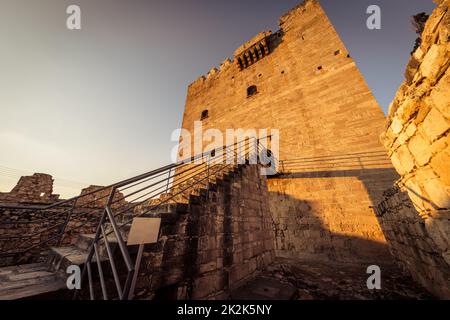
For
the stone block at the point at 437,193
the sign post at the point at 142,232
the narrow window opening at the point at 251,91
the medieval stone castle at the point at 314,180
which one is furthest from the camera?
the narrow window opening at the point at 251,91

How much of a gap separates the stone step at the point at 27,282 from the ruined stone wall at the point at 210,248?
33.0 inches

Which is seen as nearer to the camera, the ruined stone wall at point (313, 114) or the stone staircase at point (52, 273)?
the stone staircase at point (52, 273)

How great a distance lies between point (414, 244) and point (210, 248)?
12.3 ft

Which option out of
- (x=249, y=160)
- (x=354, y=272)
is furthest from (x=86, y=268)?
(x=354, y=272)

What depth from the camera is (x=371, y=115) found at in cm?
642

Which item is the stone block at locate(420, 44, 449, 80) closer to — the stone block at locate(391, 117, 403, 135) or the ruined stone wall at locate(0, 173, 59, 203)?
the stone block at locate(391, 117, 403, 135)

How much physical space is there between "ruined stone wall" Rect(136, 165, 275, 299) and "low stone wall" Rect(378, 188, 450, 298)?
2875mm

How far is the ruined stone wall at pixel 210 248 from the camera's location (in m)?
2.37

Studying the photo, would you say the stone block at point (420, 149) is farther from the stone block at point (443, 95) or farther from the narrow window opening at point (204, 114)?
the narrow window opening at point (204, 114)

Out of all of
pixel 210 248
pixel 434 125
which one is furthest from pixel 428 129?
pixel 210 248

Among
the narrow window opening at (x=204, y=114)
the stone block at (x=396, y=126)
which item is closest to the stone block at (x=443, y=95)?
the stone block at (x=396, y=126)

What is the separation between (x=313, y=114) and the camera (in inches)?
302
